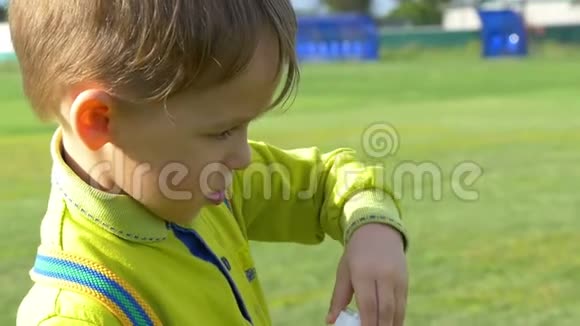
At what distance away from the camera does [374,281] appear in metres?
1.39

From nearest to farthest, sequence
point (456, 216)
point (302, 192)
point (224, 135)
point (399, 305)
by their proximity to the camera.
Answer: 1. point (224, 135)
2. point (399, 305)
3. point (302, 192)
4. point (456, 216)

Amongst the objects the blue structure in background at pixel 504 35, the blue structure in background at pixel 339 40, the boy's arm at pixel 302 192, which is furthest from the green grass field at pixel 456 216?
the blue structure in background at pixel 339 40

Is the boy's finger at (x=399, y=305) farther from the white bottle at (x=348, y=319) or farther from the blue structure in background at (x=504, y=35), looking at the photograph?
the blue structure in background at (x=504, y=35)

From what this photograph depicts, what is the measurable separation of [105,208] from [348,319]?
1.18 feet

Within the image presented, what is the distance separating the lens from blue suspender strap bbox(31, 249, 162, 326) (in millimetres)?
1184

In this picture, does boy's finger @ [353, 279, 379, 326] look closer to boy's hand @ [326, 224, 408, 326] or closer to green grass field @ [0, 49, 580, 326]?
boy's hand @ [326, 224, 408, 326]

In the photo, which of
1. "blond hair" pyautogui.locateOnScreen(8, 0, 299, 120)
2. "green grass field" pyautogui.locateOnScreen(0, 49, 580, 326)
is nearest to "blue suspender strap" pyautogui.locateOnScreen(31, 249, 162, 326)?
"blond hair" pyautogui.locateOnScreen(8, 0, 299, 120)

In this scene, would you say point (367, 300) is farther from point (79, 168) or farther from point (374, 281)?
point (79, 168)

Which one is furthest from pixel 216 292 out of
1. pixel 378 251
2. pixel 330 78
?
pixel 330 78

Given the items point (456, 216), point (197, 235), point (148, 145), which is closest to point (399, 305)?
point (197, 235)

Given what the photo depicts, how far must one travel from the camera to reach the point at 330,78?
1903cm

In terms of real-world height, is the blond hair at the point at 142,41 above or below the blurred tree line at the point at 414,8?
below

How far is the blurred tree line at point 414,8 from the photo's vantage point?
59781mm

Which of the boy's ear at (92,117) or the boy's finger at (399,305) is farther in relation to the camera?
the boy's finger at (399,305)
